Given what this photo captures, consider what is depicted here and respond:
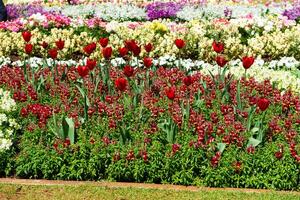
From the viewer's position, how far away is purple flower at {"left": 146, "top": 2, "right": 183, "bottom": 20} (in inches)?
742

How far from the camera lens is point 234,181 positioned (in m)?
6.66

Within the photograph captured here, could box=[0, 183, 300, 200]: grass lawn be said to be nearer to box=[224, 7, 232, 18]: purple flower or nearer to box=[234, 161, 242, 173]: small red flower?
box=[234, 161, 242, 173]: small red flower

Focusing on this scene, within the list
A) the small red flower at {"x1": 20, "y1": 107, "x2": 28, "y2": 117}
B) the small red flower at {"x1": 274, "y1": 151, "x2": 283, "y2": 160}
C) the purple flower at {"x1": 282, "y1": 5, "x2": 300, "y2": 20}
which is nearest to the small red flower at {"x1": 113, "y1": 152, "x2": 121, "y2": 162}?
the small red flower at {"x1": 20, "y1": 107, "x2": 28, "y2": 117}

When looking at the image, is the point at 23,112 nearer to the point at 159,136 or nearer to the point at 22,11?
the point at 159,136

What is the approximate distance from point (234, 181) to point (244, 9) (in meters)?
14.0

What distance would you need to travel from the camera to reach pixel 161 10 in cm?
1909

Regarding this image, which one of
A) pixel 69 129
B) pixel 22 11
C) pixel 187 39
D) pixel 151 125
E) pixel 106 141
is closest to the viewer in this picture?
pixel 106 141

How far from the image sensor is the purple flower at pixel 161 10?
61.8 feet

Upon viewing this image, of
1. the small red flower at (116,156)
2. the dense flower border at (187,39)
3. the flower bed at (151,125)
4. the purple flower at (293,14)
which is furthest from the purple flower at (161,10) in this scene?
the small red flower at (116,156)

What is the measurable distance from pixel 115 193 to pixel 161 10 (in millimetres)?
13208

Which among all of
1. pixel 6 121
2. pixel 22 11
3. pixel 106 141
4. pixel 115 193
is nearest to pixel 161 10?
pixel 22 11

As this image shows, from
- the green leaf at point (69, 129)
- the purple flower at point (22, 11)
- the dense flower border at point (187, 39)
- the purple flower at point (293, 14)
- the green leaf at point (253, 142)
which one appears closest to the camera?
the green leaf at point (253, 142)

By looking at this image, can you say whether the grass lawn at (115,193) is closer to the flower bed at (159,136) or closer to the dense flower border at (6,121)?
the flower bed at (159,136)

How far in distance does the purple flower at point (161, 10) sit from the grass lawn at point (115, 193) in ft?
41.5
